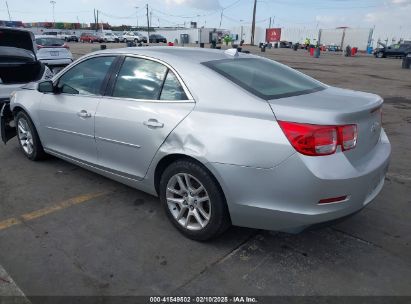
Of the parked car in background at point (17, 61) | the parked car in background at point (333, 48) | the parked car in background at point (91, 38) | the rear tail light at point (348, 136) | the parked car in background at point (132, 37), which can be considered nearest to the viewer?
the rear tail light at point (348, 136)

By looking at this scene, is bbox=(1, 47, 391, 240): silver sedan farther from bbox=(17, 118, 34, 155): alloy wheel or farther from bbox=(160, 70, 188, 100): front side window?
bbox=(17, 118, 34, 155): alloy wheel

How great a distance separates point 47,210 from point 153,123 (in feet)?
4.93

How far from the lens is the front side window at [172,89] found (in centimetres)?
315

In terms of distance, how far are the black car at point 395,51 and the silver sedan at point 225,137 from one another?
128 ft

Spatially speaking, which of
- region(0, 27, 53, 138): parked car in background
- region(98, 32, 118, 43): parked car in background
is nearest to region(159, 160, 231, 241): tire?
region(0, 27, 53, 138): parked car in background

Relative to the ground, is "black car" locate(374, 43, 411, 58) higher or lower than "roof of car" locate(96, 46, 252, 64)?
lower

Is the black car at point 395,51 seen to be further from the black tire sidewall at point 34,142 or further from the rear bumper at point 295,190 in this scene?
the rear bumper at point 295,190

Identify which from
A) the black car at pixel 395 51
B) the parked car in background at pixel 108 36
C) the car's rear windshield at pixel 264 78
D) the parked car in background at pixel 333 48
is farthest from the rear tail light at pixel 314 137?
the parked car in background at pixel 108 36

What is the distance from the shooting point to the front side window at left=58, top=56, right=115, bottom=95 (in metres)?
3.88

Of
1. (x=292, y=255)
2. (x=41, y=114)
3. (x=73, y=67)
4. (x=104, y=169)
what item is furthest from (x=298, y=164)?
(x=41, y=114)

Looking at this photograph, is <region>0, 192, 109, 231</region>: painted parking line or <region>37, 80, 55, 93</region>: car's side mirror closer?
<region>0, 192, 109, 231</region>: painted parking line

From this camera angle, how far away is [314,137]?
8.13 ft

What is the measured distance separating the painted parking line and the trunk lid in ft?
7.75

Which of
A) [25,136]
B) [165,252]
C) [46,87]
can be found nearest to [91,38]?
[25,136]
